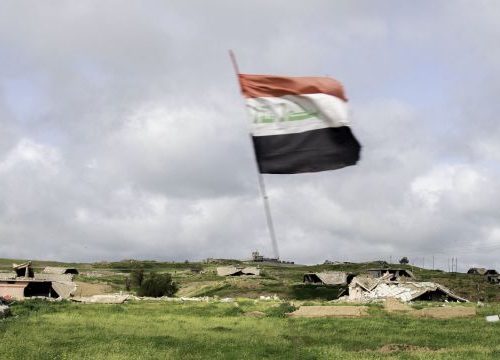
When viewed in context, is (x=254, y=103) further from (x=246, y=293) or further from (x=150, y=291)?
(x=246, y=293)

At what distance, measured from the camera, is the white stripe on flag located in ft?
37.4

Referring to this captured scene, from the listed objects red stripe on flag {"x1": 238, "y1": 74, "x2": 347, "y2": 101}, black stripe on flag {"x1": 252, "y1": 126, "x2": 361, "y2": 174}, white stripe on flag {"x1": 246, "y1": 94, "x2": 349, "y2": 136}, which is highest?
red stripe on flag {"x1": 238, "y1": 74, "x2": 347, "y2": 101}

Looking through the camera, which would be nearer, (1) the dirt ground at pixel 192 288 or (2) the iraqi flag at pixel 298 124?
(2) the iraqi flag at pixel 298 124

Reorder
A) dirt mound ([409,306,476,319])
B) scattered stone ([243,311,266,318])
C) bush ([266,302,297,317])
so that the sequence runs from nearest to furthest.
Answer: dirt mound ([409,306,476,319]), bush ([266,302,297,317]), scattered stone ([243,311,266,318])

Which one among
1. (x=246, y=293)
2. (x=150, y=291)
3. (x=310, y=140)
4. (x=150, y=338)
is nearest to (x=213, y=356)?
(x=150, y=338)

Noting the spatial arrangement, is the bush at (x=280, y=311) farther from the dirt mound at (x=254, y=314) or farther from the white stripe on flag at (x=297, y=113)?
the white stripe on flag at (x=297, y=113)

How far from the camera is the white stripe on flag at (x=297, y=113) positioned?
11.4m

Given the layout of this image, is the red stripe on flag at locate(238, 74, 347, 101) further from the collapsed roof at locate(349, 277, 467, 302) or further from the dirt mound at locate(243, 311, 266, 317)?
the collapsed roof at locate(349, 277, 467, 302)

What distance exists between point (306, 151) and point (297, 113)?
2.69 feet

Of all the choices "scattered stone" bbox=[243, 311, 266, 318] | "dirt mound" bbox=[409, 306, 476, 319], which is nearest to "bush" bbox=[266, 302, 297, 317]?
"scattered stone" bbox=[243, 311, 266, 318]

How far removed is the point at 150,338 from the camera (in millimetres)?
25531

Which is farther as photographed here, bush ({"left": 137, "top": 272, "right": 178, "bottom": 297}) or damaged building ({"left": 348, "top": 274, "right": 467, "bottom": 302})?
bush ({"left": 137, "top": 272, "right": 178, "bottom": 297})

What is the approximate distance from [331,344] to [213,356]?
5.89m

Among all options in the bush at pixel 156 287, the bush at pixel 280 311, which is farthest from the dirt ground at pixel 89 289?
the bush at pixel 280 311
